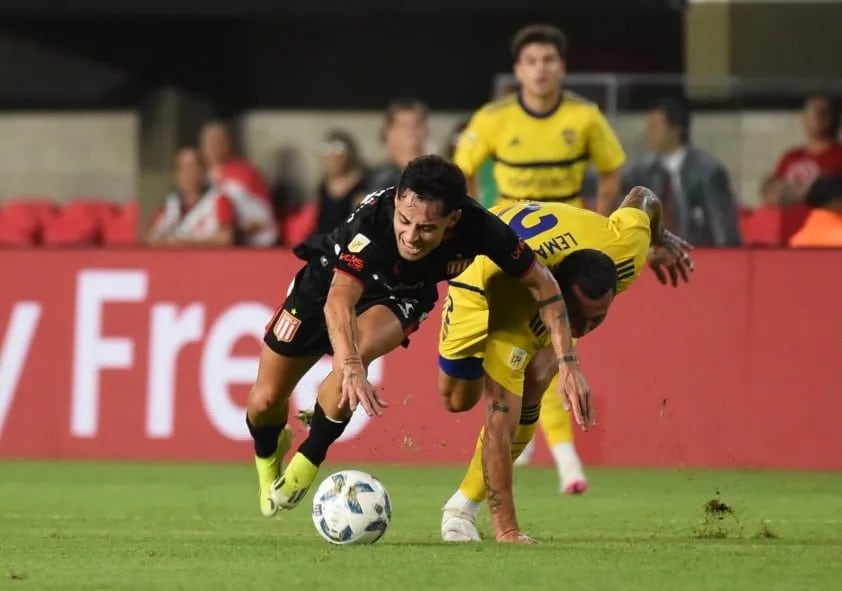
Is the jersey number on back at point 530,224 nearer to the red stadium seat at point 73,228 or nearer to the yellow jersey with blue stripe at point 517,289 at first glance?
the yellow jersey with blue stripe at point 517,289

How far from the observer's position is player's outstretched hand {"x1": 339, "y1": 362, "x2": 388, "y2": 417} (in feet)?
23.0

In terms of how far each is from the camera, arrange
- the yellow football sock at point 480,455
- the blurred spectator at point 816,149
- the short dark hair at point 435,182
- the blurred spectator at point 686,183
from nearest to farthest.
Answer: the short dark hair at point 435,182, the yellow football sock at point 480,455, the blurred spectator at point 686,183, the blurred spectator at point 816,149

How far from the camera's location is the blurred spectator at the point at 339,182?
14.6m

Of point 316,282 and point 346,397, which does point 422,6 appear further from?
point 346,397

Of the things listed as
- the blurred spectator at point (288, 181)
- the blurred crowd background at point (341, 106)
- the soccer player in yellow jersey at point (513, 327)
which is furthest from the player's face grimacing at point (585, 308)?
the blurred spectator at point (288, 181)

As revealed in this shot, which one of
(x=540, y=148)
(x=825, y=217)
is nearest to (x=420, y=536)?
(x=540, y=148)

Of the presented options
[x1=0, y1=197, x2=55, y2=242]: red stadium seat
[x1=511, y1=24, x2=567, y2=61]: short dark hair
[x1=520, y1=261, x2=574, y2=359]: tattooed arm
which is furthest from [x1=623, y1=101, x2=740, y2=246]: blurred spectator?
[x1=0, y1=197, x2=55, y2=242]: red stadium seat

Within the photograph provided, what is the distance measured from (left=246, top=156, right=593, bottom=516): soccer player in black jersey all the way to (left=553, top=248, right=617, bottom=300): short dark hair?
0.33 metres

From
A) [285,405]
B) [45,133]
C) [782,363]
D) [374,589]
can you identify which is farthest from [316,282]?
[45,133]

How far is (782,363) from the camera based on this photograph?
1209cm

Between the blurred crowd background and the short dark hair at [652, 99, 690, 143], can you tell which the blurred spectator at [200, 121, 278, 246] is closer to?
the blurred crowd background

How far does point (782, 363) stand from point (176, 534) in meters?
5.09

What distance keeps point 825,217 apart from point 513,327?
514 centimetres

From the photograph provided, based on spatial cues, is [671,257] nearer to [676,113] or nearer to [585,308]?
[585,308]
